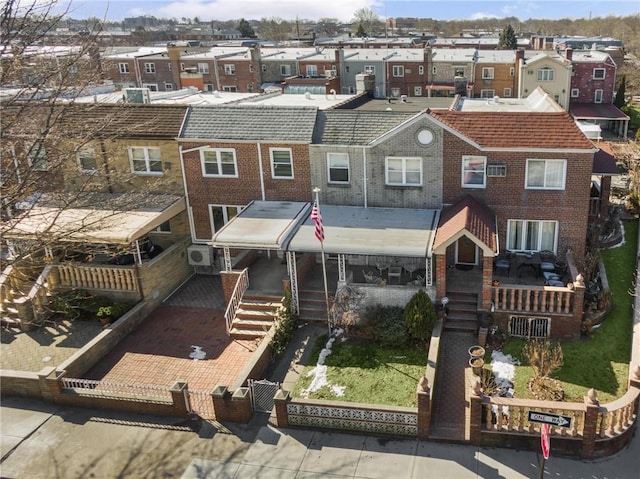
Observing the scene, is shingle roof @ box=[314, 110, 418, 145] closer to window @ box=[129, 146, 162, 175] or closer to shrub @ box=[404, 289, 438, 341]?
shrub @ box=[404, 289, 438, 341]

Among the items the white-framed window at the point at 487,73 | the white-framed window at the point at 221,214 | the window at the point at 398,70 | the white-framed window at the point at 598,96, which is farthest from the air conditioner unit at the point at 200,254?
the white-framed window at the point at 598,96

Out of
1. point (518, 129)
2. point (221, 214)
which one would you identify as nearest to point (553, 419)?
point (518, 129)

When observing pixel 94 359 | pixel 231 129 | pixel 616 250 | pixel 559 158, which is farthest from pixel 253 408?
pixel 616 250

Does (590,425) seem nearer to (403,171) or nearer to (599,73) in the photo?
(403,171)

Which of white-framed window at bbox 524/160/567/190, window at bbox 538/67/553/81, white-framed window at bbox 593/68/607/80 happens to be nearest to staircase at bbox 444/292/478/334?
white-framed window at bbox 524/160/567/190

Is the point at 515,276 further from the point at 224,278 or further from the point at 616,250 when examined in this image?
the point at 224,278
